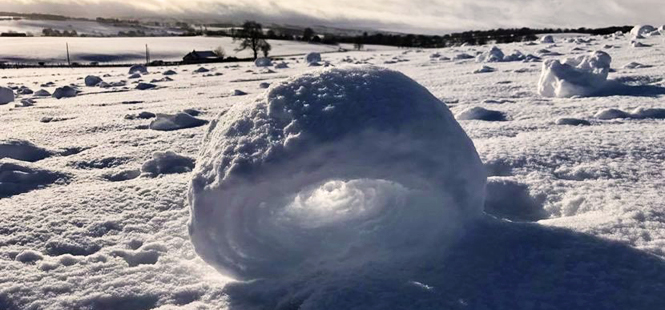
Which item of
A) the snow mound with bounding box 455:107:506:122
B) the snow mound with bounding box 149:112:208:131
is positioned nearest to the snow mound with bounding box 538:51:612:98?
the snow mound with bounding box 455:107:506:122

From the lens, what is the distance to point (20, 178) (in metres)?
3.39

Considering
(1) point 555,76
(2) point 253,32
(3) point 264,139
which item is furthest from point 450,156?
(2) point 253,32

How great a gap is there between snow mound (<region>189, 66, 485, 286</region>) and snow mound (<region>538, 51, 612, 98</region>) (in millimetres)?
4659

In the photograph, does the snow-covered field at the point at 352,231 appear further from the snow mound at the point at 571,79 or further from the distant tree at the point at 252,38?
the distant tree at the point at 252,38

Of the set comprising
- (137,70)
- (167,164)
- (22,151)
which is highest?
(167,164)

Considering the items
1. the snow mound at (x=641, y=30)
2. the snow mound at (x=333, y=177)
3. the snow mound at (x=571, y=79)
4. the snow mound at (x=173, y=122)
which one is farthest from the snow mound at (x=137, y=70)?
A: the snow mound at (x=333, y=177)

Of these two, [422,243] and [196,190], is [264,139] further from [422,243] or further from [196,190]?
[422,243]

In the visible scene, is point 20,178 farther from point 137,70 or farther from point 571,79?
point 137,70

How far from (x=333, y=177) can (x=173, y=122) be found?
3991 mm

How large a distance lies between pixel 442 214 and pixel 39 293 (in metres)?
1.56

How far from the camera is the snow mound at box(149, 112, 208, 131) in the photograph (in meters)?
5.30

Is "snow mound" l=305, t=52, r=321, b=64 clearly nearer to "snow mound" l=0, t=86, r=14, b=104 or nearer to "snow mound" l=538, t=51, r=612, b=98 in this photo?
"snow mound" l=0, t=86, r=14, b=104

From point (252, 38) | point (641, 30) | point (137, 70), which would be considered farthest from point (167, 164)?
point (252, 38)

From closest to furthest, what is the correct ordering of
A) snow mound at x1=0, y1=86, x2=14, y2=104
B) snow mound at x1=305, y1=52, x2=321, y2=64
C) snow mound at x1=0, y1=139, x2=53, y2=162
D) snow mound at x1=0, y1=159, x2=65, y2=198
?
snow mound at x1=0, y1=159, x2=65, y2=198 → snow mound at x1=0, y1=139, x2=53, y2=162 → snow mound at x1=0, y1=86, x2=14, y2=104 → snow mound at x1=305, y1=52, x2=321, y2=64
